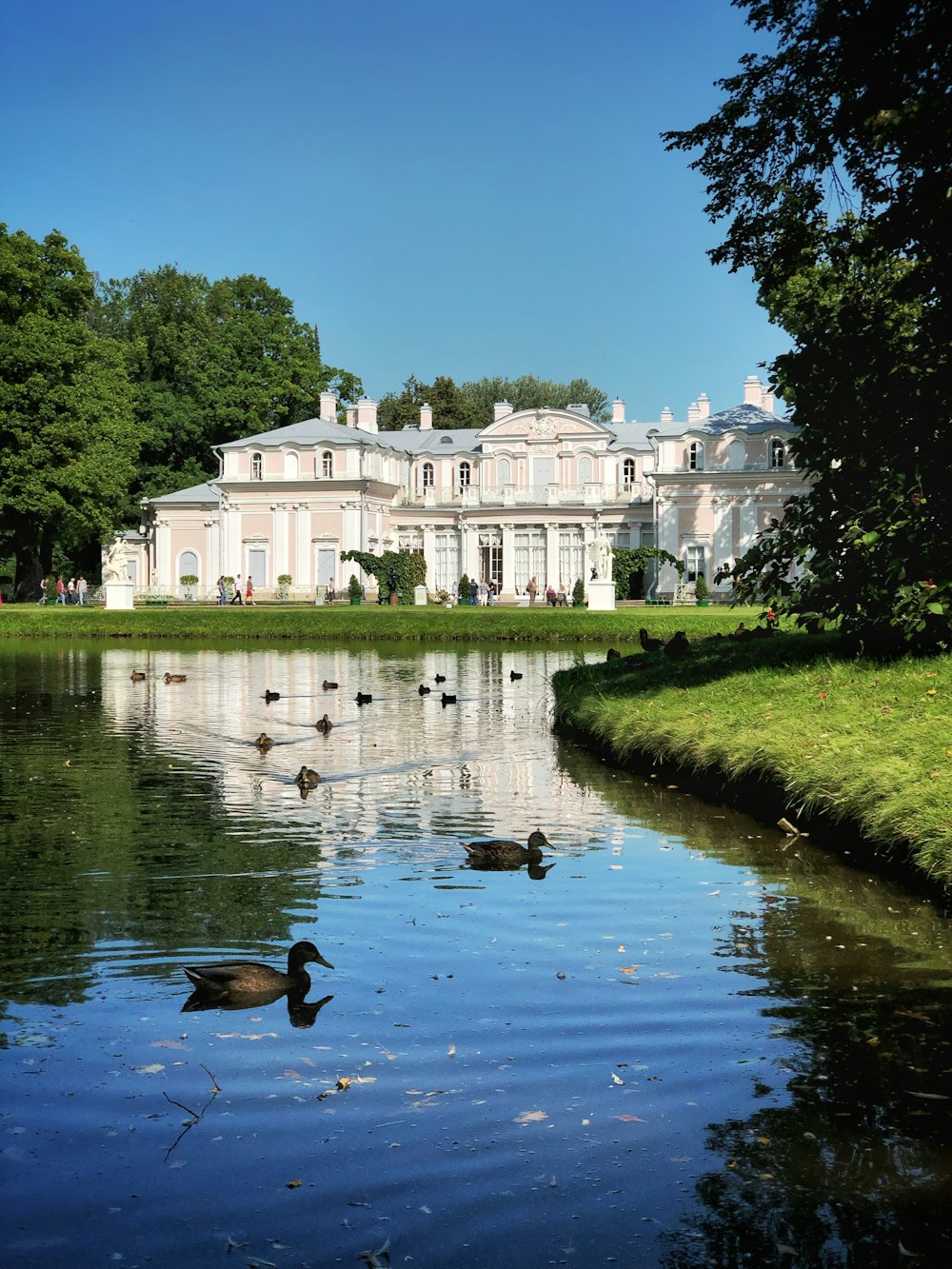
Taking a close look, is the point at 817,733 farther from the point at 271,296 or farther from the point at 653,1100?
the point at 271,296

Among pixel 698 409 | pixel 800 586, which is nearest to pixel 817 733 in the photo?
pixel 800 586

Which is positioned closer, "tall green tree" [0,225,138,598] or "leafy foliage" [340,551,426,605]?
"tall green tree" [0,225,138,598]

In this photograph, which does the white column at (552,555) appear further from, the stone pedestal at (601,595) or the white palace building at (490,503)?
the stone pedestal at (601,595)

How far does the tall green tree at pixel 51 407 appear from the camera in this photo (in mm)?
54812

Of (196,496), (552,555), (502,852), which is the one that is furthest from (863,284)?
(196,496)

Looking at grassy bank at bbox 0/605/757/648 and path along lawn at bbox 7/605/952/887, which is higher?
grassy bank at bbox 0/605/757/648

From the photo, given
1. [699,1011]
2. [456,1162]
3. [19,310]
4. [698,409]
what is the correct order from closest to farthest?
[456,1162]
[699,1011]
[19,310]
[698,409]

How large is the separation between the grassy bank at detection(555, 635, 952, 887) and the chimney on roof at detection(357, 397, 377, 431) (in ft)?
184

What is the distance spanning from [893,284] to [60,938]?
11.5 m

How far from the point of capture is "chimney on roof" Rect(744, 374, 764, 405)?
70438mm

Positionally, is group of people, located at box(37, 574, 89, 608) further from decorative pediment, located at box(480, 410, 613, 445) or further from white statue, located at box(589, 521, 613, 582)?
white statue, located at box(589, 521, 613, 582)

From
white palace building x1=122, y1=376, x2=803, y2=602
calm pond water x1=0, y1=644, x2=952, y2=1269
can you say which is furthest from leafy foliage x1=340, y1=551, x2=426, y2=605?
calm pond water x1=0, y1=644, x2=952, y2=1269

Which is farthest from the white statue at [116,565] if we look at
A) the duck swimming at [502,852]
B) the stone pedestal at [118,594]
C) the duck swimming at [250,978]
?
the duck swimming at [250,978]

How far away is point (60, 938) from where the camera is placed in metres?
7.70
